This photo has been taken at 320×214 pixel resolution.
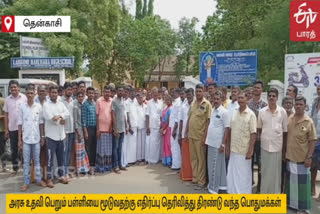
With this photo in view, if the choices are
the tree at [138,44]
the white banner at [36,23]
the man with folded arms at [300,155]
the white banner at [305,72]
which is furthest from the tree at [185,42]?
the man with folded arms at [300,155]

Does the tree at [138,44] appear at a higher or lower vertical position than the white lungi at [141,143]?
higher

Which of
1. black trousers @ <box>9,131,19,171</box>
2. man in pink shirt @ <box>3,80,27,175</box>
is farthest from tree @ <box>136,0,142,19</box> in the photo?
black trousers @ <box>9,131,19,171</box>

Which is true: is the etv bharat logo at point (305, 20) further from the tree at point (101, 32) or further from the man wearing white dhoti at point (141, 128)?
the tree at point (101, 32)

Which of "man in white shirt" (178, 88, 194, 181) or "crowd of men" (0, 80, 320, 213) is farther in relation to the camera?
"man in white shirt" (178, 88, 194, 181)

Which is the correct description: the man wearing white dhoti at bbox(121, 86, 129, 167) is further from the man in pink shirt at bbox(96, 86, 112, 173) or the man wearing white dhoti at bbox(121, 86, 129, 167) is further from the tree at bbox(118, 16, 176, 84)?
the tree at bbox(118, 16, 176, 84)

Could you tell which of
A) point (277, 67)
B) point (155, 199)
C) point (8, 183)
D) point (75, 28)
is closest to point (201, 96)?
point (155, 199)

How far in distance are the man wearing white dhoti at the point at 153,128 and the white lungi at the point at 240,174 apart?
3.61 metres

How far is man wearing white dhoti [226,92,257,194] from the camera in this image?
5.69 metres

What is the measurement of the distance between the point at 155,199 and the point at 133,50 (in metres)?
24.3

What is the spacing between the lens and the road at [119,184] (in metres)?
6.67

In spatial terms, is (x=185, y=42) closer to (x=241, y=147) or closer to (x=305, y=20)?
(x=305, y=20)

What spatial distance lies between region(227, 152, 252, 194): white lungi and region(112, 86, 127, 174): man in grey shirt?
Answer: 3034 mm

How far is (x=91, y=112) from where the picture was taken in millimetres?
7773

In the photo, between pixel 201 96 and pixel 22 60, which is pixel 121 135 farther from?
pixel 22 60
